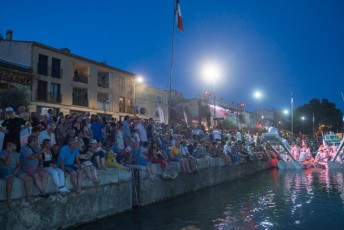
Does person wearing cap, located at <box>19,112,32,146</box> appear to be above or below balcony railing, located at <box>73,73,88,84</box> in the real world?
below

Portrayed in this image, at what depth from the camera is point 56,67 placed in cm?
3475

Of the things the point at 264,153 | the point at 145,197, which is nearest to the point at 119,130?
the point at 145,197

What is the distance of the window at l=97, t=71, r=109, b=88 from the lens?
41844 mm

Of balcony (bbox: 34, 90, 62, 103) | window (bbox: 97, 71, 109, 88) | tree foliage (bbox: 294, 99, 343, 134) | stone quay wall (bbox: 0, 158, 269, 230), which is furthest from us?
tree foliage (bbox: 294, 99, 343, 134)

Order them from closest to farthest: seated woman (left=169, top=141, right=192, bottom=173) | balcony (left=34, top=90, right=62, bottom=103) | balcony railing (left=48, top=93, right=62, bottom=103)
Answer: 1. seated woman (left=169, top=141, right=192, bottom=173)
2. balcony (left=34, top=90, right=62, bottom=103)
3. balcony railing (left=48, top=93, right=62, bottom=103)

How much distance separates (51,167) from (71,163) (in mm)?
689

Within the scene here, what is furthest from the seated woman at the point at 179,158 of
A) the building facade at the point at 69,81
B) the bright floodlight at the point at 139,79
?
the bright floodlight at the point at 139,79

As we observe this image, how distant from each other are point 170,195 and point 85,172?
17.6ft

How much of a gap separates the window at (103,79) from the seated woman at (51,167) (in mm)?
33590

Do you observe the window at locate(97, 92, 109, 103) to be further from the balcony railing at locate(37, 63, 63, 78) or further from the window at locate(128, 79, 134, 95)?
the balcony railing at locate(37, 63, 63, 78)

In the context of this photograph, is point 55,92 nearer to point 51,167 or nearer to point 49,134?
point 49,134

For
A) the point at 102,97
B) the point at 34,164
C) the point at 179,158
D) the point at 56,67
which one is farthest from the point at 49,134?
the point at 102,97

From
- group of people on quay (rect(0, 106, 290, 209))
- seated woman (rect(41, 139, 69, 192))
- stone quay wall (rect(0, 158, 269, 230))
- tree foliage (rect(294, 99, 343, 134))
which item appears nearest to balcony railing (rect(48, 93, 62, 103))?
group of people on quay (rect(0, 106, 290, 209))

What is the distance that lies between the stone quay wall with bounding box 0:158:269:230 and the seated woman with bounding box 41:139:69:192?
148 mm
